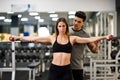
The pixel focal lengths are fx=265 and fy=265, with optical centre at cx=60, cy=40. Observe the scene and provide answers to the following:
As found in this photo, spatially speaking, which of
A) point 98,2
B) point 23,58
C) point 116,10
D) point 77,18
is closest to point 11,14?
point 23,58

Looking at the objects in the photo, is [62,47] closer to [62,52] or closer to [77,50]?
[62,52]

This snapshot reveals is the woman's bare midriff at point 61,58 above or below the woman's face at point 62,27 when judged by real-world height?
below

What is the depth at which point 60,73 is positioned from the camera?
2.87 metres

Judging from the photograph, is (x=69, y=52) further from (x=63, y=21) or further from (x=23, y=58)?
(x=23, y=58)

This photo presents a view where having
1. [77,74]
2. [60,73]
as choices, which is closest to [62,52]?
[60,73]

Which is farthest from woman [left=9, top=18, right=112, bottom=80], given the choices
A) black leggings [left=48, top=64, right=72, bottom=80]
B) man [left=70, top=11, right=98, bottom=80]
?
man [left=70, top=11, right=98, bottom=80]

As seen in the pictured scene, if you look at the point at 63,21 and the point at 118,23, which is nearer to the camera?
the point at 63,21

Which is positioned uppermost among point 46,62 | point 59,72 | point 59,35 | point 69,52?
point 59,35

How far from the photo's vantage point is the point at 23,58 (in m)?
8.28

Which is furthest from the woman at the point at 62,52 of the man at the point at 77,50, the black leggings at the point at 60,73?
the man at the point at 77,50

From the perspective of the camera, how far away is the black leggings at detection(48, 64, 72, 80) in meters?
2.86

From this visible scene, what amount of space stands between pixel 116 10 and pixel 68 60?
6.73 m

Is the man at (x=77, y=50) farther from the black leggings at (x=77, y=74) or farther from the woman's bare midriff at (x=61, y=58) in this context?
the woman's bare midriff at (x=61, y=58)

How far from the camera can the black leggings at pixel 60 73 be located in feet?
9.39
